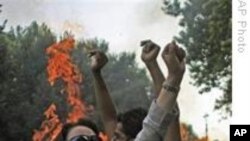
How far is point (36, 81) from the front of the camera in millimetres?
1077

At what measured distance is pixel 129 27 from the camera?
1.08 m

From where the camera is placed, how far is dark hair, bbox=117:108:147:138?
1.50 feet

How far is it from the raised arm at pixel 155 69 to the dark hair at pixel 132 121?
0.04 metres

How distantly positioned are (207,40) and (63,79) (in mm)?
284

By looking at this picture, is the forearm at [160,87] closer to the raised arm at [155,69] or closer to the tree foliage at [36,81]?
the raised arm at [155,69]

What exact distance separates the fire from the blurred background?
1 centimetres

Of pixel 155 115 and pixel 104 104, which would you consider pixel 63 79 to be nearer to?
pixel 104 104

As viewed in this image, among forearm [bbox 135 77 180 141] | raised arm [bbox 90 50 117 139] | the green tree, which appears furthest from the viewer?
the green tree

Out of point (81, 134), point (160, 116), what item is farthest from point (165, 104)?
point (81, 134)

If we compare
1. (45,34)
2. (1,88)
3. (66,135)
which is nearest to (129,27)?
(45,34)

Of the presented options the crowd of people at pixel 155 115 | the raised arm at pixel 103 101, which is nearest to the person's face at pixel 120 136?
the crowd of people at pixel 155 115

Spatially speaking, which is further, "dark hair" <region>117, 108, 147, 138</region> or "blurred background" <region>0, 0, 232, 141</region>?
"blurred background" <region>0, 0, 232, 141</region>

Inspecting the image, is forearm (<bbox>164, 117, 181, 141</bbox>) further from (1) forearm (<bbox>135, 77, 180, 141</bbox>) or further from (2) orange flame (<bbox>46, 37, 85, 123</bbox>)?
(2) orange flame (<bbox>46, 37, 85, 123</bbox>)

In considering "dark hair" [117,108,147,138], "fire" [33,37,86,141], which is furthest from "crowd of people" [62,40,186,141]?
"fire" [33,37,86,141]
